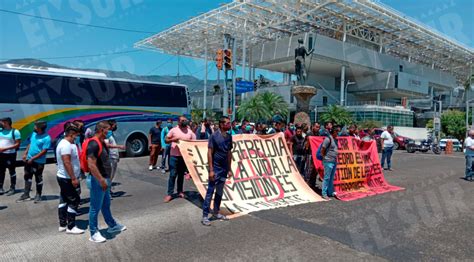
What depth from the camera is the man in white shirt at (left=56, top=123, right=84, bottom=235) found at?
15.9 feet

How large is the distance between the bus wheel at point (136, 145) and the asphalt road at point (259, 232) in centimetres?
735

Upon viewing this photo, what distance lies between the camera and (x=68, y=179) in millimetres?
4953

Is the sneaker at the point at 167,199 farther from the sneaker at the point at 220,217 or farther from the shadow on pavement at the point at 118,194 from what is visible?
the sneaker at the point at 220,217

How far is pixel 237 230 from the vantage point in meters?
5.23

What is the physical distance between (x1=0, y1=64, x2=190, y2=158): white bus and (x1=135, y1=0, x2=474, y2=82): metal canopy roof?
2941cm

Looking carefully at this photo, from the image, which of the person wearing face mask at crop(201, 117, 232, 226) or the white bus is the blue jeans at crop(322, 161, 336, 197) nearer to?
the person wearing face mask at crop(201, 117, 232, 226)

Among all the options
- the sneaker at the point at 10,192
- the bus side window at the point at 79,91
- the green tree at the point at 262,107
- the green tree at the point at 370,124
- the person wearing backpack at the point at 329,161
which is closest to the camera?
the sneaker at the point at 10,192

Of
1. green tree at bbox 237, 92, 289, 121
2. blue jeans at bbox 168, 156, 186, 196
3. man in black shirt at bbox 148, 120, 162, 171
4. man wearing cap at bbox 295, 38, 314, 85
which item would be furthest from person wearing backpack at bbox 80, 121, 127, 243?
green tree at bbox 237, 92, 289, 121

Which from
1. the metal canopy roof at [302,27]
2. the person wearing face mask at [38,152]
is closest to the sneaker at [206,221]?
the person wearing face mask at [38,152]

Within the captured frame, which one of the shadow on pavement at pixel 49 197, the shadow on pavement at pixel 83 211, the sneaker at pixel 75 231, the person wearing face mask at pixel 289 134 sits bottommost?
the shadow on pavement at pixel 83 211

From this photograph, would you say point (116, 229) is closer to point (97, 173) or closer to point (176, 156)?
point (97, 173)

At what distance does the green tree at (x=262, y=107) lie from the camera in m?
49.2

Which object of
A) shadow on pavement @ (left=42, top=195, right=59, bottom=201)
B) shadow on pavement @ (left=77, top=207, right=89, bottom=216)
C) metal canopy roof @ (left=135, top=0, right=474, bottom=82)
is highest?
metal canopy roof @ (left=135, top=0, right=474, bottom=82)

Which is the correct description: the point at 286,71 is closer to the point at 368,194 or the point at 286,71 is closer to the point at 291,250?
the point at 368,194
